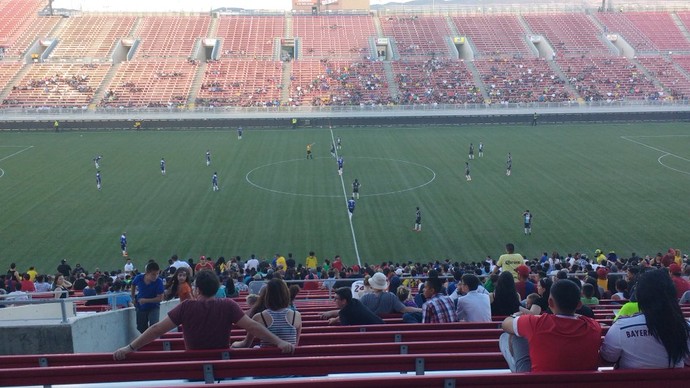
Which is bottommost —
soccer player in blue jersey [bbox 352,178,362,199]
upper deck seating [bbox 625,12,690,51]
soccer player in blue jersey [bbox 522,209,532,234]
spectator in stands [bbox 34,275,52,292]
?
spectator in stands [bbox 34,275,52,292]

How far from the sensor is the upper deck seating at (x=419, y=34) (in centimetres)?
7931

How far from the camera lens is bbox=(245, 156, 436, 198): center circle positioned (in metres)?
34.6

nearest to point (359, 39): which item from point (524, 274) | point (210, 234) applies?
point (210, 234)

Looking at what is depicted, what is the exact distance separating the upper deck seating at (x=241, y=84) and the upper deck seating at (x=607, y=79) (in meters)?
31.5

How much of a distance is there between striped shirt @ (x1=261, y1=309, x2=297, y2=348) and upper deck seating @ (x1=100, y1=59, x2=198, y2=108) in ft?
192

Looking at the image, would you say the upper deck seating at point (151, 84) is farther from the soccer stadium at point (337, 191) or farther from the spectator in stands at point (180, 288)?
the spectator in stands at point (180, 288)

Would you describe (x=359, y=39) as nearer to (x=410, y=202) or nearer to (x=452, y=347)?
(x=410, y=202)

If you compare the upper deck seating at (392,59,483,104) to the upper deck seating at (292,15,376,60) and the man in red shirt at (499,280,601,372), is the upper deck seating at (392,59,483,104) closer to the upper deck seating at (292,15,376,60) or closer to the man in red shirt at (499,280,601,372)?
the upper deck seating at (292,15,376,60)

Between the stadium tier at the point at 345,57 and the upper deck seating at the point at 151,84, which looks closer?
the upper deck seating at the point at 151,84

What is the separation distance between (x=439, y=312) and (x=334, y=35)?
78.9 m

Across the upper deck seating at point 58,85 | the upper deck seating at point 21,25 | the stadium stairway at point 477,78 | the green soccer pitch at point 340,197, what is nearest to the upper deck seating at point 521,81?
the stadium stairway at point 477,78

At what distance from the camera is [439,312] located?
8.02 m

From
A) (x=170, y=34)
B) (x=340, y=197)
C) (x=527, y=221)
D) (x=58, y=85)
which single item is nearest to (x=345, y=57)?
(x=170, y=34)

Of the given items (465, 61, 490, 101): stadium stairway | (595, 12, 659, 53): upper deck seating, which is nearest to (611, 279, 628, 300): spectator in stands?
(465, 61, 490, 101): stadium stairway
